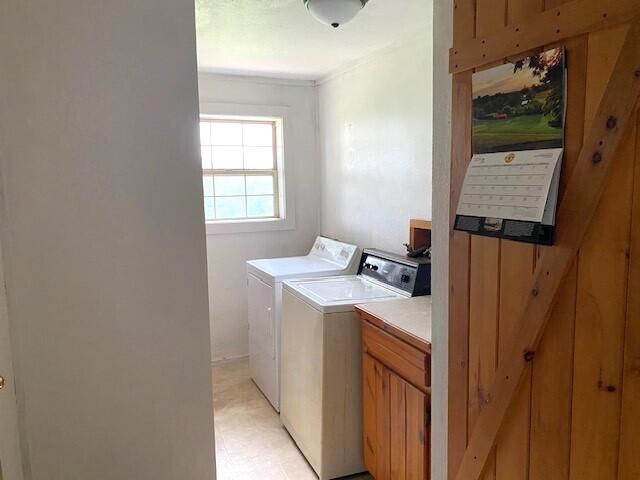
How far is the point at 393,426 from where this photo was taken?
203cm

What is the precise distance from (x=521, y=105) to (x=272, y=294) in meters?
2.19

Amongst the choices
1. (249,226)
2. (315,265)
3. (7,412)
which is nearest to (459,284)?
(7,412)

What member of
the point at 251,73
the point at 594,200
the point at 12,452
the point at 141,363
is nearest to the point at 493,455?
the point at 594,200

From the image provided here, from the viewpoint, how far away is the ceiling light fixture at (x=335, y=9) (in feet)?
6.09

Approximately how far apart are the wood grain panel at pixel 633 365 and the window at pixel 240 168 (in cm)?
329

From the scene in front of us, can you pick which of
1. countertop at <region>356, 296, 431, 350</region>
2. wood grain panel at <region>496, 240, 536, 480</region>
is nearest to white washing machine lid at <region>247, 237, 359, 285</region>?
countertop at <region>356, 296, 431, 350</region>

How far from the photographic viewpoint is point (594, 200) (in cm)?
94

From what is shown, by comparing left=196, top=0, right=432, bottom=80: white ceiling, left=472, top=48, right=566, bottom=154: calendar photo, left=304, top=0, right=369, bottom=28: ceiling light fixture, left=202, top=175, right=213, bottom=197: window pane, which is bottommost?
left=202, top=175, right=213, bottom=197: window pane

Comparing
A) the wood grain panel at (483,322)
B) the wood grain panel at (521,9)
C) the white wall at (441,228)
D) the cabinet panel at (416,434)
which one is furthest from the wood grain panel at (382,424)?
the wood grain panel at (521,9)

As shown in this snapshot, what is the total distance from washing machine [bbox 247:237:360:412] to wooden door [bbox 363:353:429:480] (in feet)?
2.95

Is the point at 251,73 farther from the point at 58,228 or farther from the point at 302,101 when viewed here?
the point at 58,228

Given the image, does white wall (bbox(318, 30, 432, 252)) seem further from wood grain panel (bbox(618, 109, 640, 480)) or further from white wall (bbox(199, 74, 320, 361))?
wood grain panel (bbox(618, 109, 640, 480))

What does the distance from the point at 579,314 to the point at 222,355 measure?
331cm

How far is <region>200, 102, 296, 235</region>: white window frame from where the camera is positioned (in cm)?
368
